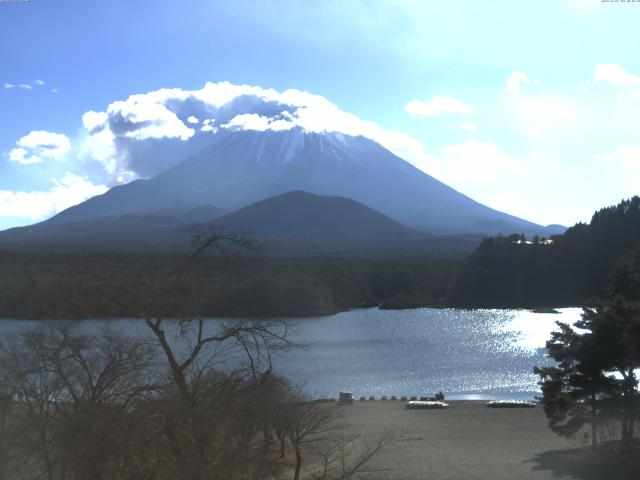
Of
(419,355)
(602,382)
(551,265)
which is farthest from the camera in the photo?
(551,265)

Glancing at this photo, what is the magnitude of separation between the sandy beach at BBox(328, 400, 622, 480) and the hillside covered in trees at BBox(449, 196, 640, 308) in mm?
31703

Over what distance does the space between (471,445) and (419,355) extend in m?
15.2

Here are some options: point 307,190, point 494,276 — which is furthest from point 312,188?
point 494,276

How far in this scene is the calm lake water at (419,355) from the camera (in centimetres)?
2219

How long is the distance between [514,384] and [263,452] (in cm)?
1917

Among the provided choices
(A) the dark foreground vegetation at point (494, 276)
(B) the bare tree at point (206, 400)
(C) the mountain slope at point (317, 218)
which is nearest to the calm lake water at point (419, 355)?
(A) the dark foreground vegetation at point (494, 276)

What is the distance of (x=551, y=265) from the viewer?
5047 cm

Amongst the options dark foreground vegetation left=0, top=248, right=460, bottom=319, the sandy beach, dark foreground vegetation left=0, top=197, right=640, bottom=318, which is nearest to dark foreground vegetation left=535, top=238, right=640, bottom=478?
the sandy beach

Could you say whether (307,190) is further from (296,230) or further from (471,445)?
(471,445)

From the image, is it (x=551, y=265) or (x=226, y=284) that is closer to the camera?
(x=226, y=284)

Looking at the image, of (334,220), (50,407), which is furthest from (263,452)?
(334,220)

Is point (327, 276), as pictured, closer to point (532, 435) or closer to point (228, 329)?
point (532, 435)

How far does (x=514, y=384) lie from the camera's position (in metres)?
22.7

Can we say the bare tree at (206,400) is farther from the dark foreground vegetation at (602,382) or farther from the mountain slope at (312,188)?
the mountain slope at (312,188)
